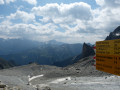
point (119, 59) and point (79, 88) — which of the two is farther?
point (79, 88)

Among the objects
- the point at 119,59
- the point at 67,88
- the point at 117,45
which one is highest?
the point at 117,45

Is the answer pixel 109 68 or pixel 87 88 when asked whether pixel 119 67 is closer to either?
pixel 109 68

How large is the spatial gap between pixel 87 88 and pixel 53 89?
5859 millimetres

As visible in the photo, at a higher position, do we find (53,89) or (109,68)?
(109,68)

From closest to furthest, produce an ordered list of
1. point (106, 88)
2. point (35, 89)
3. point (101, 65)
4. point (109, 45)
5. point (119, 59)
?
point (119, 59) < point (109, 45) < point (101, 65) < point (35, 89) < point (106, 88)

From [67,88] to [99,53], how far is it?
13.8 metres

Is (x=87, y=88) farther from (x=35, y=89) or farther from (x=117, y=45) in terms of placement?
(x=117, y=45)

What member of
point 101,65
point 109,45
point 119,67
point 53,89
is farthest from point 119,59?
point 53,89

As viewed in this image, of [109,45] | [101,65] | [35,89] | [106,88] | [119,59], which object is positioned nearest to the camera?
[119,59]

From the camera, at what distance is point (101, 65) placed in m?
15.0

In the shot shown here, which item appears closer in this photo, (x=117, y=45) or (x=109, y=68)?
(x=117, y=45)

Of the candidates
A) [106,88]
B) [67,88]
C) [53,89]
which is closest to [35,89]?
[53,89]

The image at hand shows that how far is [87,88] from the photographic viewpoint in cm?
2669

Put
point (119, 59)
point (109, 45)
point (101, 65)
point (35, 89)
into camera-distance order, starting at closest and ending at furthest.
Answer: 1. point (119, 59)
2. point (109, 45)
3. point (101, 65)
4. point (35, 89)
